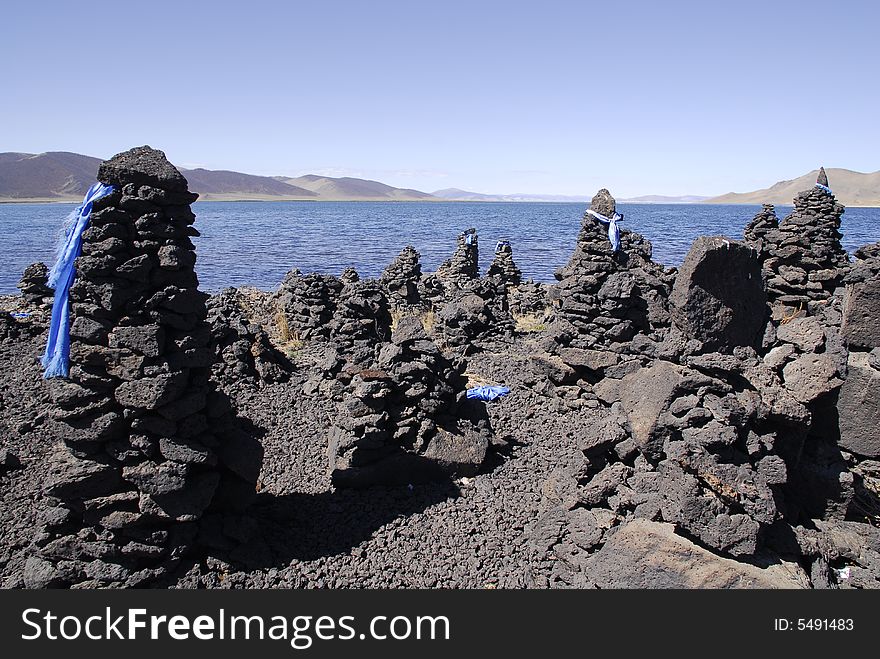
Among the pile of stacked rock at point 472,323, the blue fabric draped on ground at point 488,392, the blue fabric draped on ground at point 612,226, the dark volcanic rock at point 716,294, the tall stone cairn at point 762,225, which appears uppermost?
the tall stone cairn at point 762,225

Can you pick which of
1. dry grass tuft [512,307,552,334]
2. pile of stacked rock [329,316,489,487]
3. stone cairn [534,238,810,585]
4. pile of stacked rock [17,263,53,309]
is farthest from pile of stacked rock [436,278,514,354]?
pile of stacked rock [17,263,53,309]

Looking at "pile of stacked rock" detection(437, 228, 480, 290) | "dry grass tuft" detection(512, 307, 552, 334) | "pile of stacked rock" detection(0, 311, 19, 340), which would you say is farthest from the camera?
"pile of stacked rock" detection(437, 228, 480, 290)

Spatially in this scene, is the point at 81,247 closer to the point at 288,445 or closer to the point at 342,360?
the point at 288,445

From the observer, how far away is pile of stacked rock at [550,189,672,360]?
12.0m

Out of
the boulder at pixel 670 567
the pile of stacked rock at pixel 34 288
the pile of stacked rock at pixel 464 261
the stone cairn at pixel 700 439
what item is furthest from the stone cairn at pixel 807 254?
the pile of stacked rock at pixel 34 288

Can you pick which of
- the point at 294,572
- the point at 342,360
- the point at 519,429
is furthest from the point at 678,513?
the point at 342,360

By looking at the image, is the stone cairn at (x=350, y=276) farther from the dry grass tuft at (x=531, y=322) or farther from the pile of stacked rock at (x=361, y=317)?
the dry grass tuft at (x=531, y=322)

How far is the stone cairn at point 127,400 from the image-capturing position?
5520 millimetres

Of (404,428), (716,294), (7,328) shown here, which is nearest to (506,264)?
(7,328)

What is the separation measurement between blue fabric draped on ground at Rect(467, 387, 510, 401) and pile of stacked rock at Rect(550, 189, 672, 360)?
183cm

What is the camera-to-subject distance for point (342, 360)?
1229 centimetres

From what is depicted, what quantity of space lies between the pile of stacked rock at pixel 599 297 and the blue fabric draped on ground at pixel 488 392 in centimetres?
183

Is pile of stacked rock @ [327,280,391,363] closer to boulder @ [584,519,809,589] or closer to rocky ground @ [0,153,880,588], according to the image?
rocky ground @ [0,153,880,588]

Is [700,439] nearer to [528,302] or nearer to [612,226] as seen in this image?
[612,226]
